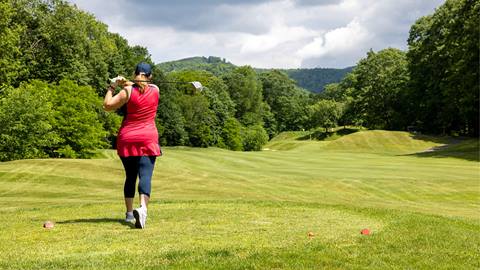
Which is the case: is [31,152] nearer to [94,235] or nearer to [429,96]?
[94,235]

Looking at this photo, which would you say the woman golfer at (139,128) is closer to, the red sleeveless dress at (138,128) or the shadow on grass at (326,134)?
the red sleeveless dress at (138,128)

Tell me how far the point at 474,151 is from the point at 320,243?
48.4 meters

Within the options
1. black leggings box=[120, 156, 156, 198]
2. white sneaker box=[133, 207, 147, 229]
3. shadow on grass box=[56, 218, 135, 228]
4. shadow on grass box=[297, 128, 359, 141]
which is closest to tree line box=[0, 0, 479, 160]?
shadow on grass box=[297, 128, 359, 141]

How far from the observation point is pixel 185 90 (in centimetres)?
7494

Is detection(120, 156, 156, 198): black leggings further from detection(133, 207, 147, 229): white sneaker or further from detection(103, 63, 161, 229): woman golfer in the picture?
detection(133, 207, 147, 229): white sneaker

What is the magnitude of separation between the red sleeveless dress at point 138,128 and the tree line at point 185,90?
1327 inches

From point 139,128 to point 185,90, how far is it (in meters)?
67.6

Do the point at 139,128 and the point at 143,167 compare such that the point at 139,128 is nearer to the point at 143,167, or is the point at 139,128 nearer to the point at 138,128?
the point at 138,128

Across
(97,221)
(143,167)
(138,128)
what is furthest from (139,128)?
(97,221)

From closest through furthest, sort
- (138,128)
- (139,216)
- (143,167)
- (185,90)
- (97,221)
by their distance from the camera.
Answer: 1. (139,216)
2. (138,128)
3. (143,167)
4. (97,221)
5. (185,90)

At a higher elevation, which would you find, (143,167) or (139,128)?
(139,128)

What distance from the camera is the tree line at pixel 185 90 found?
1644 inches

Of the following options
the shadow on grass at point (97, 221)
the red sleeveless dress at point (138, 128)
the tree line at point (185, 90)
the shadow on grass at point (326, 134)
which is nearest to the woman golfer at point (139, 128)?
the red sleeveless dress at point (138, 128)

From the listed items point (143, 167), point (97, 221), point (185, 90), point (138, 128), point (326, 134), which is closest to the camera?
point (138, 128)
